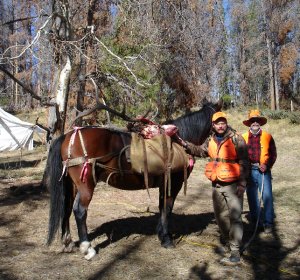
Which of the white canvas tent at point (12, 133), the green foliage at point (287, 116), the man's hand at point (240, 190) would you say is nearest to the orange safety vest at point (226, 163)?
the man's hand at point (240, 190)

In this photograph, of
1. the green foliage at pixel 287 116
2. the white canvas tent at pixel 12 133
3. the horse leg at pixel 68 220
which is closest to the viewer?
the horse leg at pixel 68 220

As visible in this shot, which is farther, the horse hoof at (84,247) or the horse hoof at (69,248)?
the horse hoof at (69,248)

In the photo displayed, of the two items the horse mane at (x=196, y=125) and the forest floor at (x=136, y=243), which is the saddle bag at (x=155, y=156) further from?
the forest floor at (x=136, y=243)

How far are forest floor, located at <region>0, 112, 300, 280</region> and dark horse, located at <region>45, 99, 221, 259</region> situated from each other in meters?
0.28

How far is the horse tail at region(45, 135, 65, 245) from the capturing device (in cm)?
449

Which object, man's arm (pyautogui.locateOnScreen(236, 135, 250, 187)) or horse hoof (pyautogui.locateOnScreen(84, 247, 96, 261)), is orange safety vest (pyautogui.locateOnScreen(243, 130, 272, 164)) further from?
horse hoof (pyautogui.locateOnScreen(84, 247, 96, 261))

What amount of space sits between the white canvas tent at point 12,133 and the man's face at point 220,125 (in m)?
12.7

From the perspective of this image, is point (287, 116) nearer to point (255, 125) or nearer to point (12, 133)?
point (12, 133)

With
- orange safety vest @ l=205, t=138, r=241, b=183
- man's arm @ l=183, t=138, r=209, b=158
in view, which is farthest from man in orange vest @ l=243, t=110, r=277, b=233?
orange safety vest @ l=205, t=138, r=241, b=183

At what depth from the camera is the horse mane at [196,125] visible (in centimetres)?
512

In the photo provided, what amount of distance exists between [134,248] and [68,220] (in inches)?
34.8

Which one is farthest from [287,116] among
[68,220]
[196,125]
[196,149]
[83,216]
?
[83,216]

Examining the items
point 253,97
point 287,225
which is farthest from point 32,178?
point 253,97

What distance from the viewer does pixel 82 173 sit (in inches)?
175
